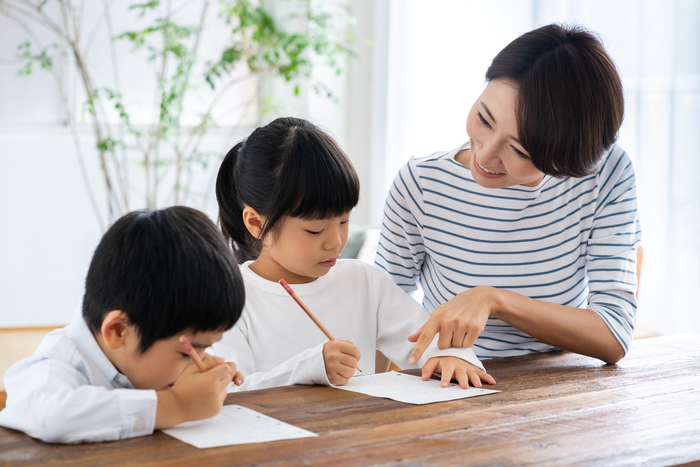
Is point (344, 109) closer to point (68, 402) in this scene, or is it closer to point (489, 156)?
point (489, 156)

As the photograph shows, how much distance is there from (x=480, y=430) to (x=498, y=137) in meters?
0.52

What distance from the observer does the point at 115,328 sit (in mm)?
786

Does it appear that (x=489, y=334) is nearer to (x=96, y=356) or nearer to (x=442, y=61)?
(x=96, y=356)

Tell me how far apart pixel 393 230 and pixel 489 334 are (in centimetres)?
29

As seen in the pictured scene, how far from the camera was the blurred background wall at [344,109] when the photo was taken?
222cm

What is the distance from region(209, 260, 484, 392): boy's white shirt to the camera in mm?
1156

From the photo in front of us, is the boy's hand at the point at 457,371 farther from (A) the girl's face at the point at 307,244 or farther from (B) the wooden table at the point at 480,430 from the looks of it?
(A) the girl's face at the point at 307,244

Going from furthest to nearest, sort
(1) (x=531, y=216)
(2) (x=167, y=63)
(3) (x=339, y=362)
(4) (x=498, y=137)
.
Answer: (2) (x=167, y=63) → (1) (x=531, y=216) → (4) (x=498, y=137) → (3) (x=339, y=362)

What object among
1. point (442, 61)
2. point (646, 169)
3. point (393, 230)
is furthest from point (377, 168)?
point (393, 230)

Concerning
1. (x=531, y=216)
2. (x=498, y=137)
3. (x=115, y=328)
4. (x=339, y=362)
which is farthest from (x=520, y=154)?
(x=115, y=328)

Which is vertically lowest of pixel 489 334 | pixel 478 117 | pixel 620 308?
pixel 489 334

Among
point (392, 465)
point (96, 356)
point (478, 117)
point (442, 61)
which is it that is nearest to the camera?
point (392, 465)

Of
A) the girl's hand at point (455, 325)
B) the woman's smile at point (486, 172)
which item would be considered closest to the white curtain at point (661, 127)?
the woman's smile at point (486, 172)

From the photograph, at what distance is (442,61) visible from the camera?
3100mm
